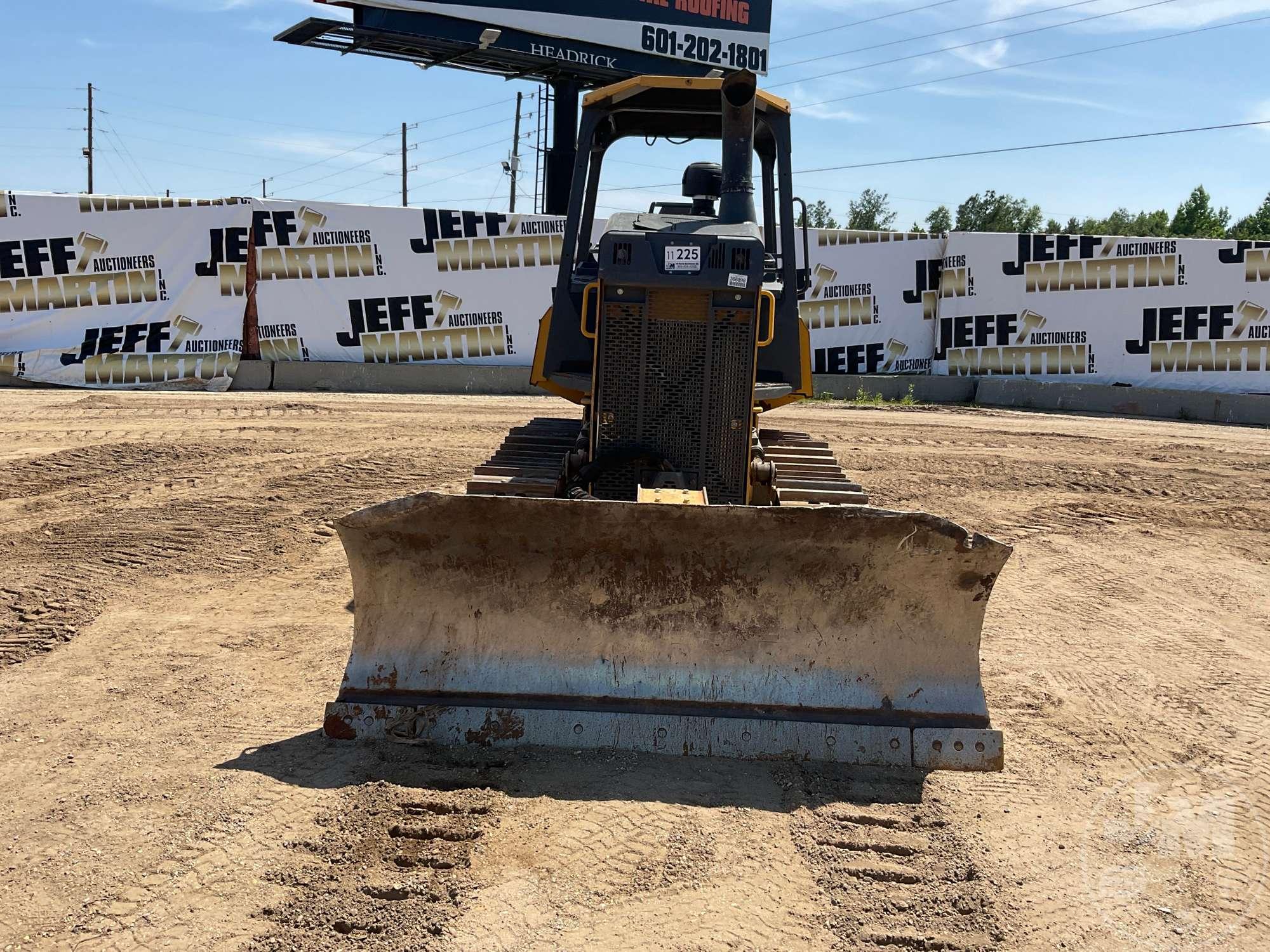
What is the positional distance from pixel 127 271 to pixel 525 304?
19.6 feet

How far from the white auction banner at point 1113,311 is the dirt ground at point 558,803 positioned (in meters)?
10.8

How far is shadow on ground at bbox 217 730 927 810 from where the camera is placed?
3684 millimetres

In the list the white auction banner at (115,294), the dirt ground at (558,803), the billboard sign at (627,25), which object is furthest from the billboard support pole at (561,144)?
the dirt ground at (558,803)

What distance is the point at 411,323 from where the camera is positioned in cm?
1697

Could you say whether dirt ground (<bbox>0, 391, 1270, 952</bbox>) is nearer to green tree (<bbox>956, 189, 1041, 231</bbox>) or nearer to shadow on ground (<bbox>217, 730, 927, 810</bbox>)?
shadow on ground (<bbox>217, 730, 927, 810</bbox>)

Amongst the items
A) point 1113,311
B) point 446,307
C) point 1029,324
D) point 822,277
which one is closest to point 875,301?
point 822,277

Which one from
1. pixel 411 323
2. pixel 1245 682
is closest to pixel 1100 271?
pixel 411 323

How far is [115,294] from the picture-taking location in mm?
15703

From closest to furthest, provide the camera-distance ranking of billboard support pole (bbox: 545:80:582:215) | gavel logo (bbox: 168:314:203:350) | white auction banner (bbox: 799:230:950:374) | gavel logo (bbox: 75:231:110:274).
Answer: gavel logo (bbox: 75:231:110:274) → gavel logo (bbox: 168:314:203:350) → white auction banner (bbox: 799:230:950:374) → billboard support pole (bbox: 545:80:582:215)

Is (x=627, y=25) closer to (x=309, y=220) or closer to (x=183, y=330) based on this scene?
(x=309, y=220)

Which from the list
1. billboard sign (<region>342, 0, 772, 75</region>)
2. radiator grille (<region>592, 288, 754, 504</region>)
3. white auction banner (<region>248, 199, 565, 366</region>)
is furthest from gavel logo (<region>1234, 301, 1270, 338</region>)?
radiator grille (<region>592, 288, 754, 504</region>)

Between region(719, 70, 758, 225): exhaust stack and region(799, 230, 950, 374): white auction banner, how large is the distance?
12.4m

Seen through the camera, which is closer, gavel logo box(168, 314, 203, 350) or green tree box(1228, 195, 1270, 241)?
gavel logo box(168, 314, 203, 350)

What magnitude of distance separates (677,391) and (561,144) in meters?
18.7
